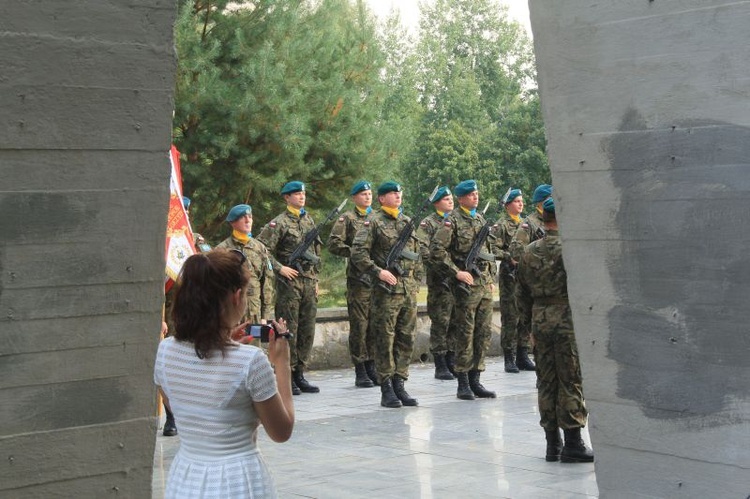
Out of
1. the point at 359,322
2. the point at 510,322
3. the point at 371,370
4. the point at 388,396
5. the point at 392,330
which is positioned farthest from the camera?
the point at 510,322

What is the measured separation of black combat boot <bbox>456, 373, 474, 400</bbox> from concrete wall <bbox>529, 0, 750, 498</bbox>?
6.28m

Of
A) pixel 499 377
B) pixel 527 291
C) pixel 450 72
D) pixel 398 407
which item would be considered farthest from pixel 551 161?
pixel 450 72

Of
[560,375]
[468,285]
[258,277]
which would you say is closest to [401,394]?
[468,285]

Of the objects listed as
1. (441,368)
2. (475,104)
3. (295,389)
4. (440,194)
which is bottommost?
(295,389)

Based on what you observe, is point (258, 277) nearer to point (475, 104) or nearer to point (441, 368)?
point (441, 368)

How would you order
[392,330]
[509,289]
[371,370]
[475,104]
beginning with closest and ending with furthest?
1. [392,330]
2. [371,370]
3. [509,289]
4. [475,104]

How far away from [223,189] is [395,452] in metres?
8.17

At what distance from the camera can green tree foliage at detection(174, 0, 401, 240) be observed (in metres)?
15.2

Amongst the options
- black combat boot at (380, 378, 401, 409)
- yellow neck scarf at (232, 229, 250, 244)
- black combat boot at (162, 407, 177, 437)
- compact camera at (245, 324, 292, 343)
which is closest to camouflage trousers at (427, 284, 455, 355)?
black combat boot at (380, 378, 401, 409)

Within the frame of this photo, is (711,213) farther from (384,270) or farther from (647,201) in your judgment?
(384,270)

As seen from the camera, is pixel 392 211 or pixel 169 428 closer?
pixel 169 428

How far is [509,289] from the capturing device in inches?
534

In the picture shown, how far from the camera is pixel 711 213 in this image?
13.5 ft

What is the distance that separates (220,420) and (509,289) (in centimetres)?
1038
